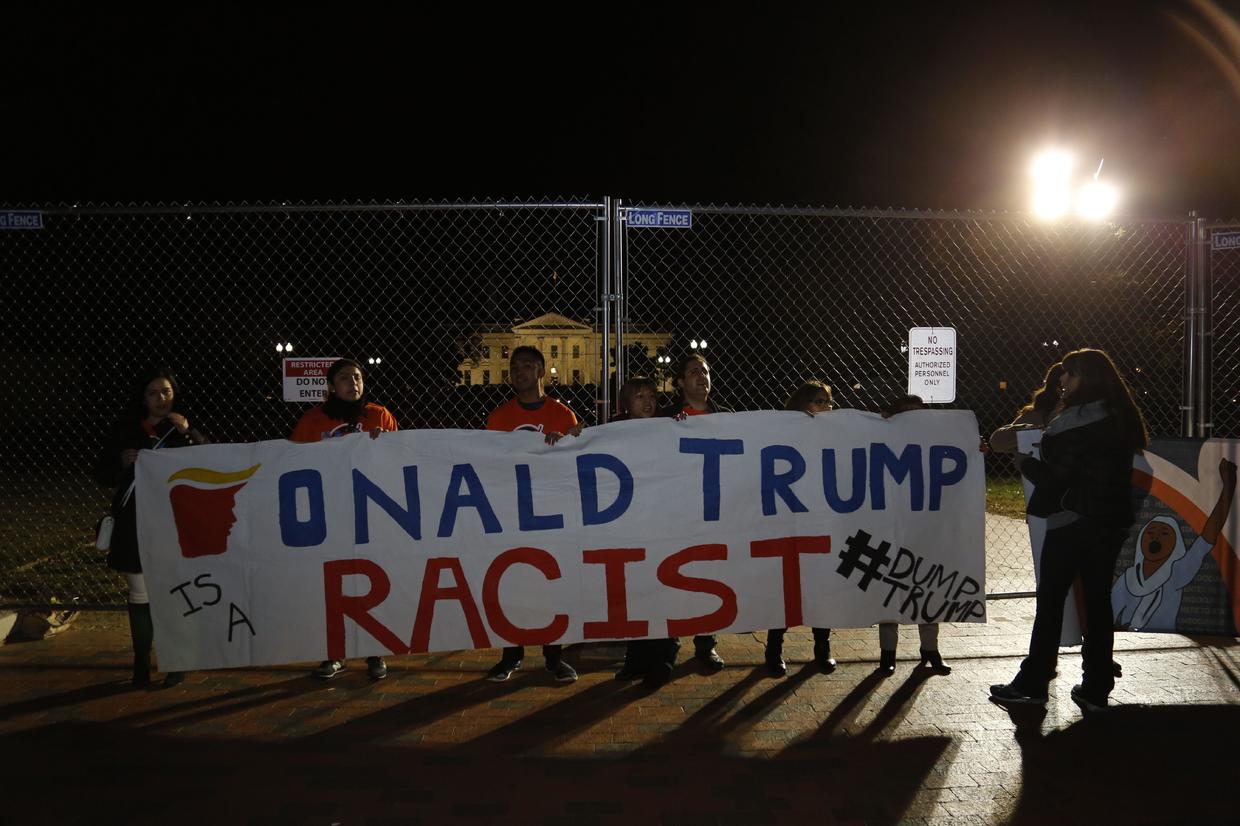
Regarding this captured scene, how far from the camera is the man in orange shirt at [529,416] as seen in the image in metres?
4.84

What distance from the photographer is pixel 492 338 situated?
141 ft

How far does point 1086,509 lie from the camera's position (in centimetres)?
425

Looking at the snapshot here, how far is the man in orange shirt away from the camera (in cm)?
484

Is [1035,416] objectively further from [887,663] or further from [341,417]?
[341,417]

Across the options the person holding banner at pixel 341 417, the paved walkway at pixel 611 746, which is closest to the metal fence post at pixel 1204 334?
the paved walkway at pixel 611 746

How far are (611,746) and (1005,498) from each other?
10401 mm

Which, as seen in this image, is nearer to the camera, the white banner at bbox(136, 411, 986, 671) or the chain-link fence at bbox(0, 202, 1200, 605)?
the white banner at bbox(136, 411, 986, 671)

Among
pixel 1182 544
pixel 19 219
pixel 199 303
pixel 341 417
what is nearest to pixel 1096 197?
pixel 1182 544

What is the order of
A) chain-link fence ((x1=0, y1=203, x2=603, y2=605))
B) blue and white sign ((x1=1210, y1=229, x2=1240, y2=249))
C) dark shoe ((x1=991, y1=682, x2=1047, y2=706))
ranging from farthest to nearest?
chain-link fence ((x1=0, y1=203, x2=603, y2=605))
blue and white sign ((x1=1210, y1=229, x2=1240, y2=249))
dark shoe ((x1=991, y1=682, x2=1047, y2=706))

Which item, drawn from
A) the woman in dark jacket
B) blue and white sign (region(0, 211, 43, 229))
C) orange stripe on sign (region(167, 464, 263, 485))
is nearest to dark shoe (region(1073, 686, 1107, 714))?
the woman in dark jacket

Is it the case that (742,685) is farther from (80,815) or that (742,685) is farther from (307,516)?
(80,815)

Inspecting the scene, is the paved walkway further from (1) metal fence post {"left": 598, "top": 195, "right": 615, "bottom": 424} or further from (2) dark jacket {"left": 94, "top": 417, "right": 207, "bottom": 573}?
(1) metal fence post {"left": 598, "top": 195, "right": 615, "bottom": 424}

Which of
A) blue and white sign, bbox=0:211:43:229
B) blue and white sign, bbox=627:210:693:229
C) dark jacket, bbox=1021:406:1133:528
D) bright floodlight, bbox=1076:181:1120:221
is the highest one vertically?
bright floodlight, bbox=1076:181:1120:221

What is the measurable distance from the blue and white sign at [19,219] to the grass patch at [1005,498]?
30.1 ft
